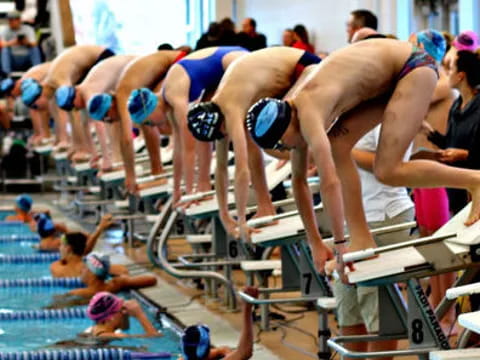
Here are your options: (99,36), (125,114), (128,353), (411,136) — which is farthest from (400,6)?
(99,36)

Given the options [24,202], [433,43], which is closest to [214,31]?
[24,202]

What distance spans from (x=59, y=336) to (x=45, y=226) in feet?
9.49

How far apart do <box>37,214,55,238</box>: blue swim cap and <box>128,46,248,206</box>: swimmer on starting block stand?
96.7 inches

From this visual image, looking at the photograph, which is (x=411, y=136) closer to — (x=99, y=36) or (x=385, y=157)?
(x=385, y=157)

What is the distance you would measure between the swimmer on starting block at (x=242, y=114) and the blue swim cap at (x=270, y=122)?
1262 mm

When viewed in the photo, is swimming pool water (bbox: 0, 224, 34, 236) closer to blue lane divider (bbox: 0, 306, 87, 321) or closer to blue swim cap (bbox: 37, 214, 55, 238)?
blue swim cap (bbox: 37, 214, 55, 238)

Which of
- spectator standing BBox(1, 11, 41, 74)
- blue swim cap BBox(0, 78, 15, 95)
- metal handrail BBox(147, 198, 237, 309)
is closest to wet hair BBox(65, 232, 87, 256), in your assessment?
metal handrail BBox(147, 198, 237, 309)

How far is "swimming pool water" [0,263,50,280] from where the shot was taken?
9.38 metres

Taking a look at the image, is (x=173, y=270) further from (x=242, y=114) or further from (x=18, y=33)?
(x=18, y=33)

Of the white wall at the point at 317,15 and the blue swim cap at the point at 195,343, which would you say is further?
the white wall at the point at 317,15

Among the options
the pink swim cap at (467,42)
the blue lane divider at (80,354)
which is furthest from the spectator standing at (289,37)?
the blue lane divider at (80,354)

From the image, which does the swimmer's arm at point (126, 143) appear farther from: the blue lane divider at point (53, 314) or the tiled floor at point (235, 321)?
the blue lane divider at point (53, 314)

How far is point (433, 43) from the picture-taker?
6.00 metres

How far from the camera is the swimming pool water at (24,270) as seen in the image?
938 centimetres
